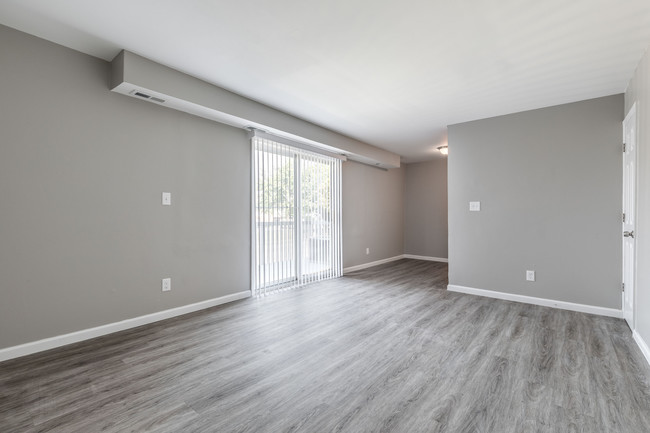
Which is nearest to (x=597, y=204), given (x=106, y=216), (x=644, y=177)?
(x=644, y=177)

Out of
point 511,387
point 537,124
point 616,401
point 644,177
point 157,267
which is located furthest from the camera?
point 537,124

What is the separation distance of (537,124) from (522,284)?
2.10 metres

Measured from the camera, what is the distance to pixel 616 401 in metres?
1.83

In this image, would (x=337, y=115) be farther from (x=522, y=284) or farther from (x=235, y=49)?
(x=522, y=284)

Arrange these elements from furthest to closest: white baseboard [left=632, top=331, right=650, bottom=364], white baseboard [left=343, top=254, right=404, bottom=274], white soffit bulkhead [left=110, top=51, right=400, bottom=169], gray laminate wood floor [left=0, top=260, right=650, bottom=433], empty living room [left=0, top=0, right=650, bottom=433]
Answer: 1. white baseboard [left=343, top=254, right=404, bottom=274]
2. white soffit bulkhead [left=110, top=51, right=400, bottom=169]
3. white baseboard [left=632, top=331, right=650, bottom=364]
4. empty living room [left=0, top=0, right=650, bottom=433]
5. gray laminate wood floor [left=0, top=260, right=650, bottom=433]

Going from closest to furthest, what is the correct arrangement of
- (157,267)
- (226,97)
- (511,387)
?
1. (511,387)
2. (157,267)
3. (226,97)

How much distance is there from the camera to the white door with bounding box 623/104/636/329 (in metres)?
2.91

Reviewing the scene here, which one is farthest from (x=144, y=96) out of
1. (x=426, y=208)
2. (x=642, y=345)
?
(x=426, y=208)

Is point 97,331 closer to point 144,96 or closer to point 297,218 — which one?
point 144,96

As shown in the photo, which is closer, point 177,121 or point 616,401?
point 616,401

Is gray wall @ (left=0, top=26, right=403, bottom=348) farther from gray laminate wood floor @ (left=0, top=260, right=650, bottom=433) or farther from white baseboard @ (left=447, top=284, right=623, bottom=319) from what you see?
white baseboard @ (left=447, top=284, right=623, bottom=319)

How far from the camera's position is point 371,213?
664cm

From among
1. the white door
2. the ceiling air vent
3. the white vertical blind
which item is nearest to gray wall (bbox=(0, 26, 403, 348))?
the ceiling air vent

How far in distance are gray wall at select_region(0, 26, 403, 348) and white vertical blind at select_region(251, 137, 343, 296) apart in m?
0.38
